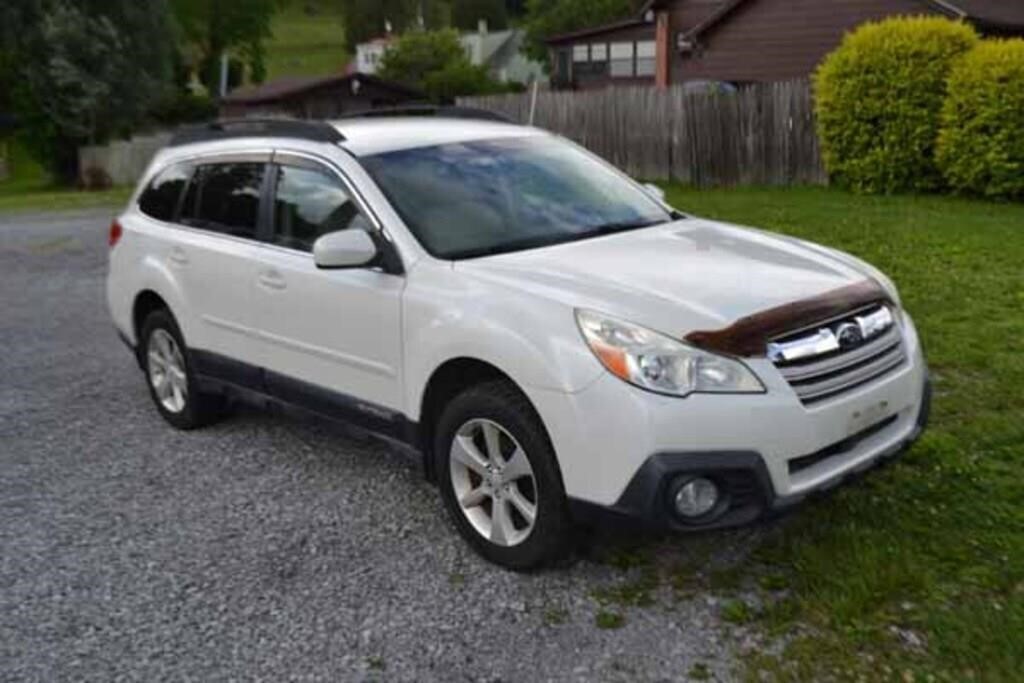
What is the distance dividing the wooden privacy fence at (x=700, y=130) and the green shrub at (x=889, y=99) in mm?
970

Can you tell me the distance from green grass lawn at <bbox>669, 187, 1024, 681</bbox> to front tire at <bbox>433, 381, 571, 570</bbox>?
79 centimetres

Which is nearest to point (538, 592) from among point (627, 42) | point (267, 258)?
point (267, 258)

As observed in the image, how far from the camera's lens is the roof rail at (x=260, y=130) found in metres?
4.61

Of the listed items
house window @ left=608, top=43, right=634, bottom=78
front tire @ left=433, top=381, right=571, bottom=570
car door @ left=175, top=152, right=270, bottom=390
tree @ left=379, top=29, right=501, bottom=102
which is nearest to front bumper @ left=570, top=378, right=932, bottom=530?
front tire @ left=433, top=381, right=571, bottom=570

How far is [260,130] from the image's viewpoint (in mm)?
4977

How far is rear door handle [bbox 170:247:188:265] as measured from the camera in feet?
17.1

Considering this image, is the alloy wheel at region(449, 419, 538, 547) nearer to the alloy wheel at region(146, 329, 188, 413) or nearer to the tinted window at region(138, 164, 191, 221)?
the alloy wheel at region(146, 329, 188, 413)

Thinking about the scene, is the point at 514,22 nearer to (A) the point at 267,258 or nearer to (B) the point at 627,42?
(B) the point at 627,42

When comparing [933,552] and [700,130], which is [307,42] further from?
[933,552]

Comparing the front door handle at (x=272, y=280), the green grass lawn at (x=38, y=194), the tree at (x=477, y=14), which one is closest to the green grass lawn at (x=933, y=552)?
the front door handle at (x=272, y=280)

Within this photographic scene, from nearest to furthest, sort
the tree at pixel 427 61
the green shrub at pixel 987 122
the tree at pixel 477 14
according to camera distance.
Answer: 1. the green shrub at pixel 987 122
2. the tree at pixel 427 61
3. the tree at pixel 477 14

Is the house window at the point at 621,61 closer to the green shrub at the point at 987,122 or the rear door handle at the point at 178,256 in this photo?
the green shrub at the point at 987,122

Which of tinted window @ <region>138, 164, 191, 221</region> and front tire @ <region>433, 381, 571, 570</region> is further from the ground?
tinted window @ <region>138, 164, 191, 221</region>

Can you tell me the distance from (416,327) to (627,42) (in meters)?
39.6
